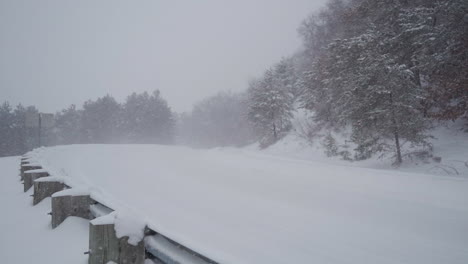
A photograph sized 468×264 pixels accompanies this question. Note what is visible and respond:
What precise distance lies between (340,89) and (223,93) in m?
63.4

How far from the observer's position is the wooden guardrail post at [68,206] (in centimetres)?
315

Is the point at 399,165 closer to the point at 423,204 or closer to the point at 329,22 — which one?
the point at 423,204

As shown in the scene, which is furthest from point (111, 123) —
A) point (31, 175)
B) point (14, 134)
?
point (31, 175)

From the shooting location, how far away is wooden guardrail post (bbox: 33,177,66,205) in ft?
14.0

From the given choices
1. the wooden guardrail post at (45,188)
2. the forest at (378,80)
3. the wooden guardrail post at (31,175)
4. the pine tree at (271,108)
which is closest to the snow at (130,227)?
the wooden guardrail post at (45,188)

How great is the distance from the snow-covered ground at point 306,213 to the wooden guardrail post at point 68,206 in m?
0.20

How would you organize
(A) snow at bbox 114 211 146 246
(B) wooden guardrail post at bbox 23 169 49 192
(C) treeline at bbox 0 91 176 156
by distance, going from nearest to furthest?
1. (A) snow at bbox 114 211 146 246
2. (B) wooden guardrail post at bbox 23 169 49 192
3. (C) treeline at bbox 0 91 176 156

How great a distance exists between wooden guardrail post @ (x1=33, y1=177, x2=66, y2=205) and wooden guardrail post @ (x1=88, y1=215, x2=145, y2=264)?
2912 millimetres

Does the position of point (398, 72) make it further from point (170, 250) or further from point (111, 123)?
point (111, 123)

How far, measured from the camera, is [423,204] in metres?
4.58

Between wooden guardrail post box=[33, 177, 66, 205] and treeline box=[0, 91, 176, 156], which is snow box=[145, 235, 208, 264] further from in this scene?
treeline box=[0, 91, 176, 156]

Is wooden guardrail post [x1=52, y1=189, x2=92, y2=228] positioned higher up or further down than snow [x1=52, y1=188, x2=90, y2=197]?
further down

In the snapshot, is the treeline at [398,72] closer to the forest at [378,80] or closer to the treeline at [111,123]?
the forest at [378,80]

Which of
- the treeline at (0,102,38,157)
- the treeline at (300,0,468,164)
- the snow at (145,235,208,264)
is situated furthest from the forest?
the treeline at (0,102,38,157)
